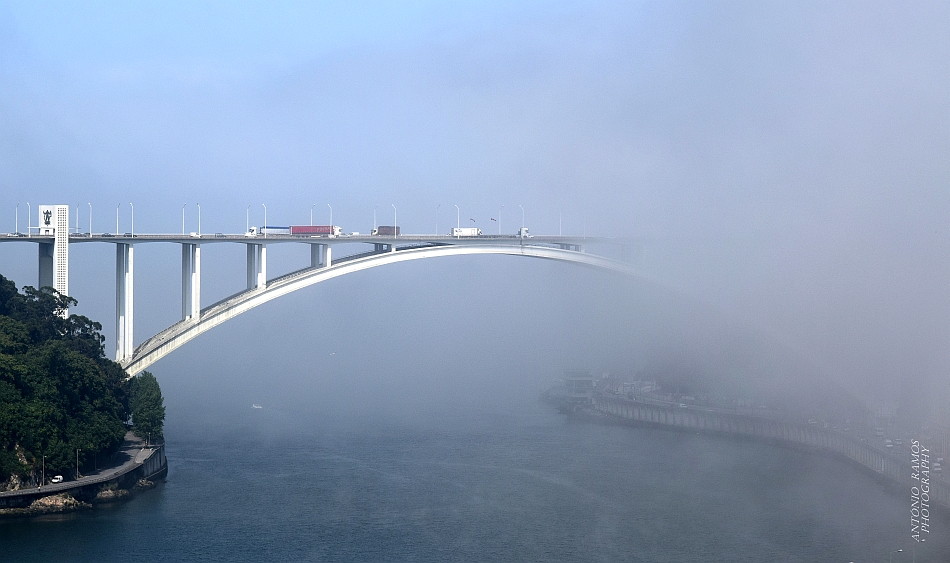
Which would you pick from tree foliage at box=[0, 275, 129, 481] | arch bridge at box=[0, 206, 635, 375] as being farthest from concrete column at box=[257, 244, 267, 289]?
tree foliage at box=[0, 275, 129, 481]

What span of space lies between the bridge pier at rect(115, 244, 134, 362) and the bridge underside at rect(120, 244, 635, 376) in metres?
0.25

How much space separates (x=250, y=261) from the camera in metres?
23.8

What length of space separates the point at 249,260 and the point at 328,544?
32.1 ft

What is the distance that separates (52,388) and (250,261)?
21.3 ft

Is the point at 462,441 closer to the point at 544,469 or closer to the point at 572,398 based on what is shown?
the point at 544,469

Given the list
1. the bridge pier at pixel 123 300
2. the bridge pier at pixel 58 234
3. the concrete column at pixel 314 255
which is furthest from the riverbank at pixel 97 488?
the concrete column at pixel 314 255

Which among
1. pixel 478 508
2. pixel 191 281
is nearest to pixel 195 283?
pixel 191 281

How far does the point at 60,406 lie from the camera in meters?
18.1

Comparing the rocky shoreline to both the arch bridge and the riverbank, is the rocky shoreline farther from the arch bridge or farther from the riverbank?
the arch bridge

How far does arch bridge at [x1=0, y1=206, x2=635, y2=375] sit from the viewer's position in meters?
22.1

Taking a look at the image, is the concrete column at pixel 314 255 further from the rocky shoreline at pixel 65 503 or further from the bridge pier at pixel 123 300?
the rocky shoreline at pixel 65 503

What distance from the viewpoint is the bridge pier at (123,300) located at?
2230 centimetres

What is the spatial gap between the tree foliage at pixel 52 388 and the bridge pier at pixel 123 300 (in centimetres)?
60

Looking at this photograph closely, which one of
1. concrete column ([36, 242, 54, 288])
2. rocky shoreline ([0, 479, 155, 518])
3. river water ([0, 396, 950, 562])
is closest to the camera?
river water ([0, 396, 950, 562])
